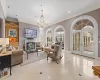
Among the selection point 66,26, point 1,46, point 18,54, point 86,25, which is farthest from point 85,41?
point 1,46

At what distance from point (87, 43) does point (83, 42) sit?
328 millimetres

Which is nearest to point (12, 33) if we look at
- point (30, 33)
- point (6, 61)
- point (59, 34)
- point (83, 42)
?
point (30, 33)

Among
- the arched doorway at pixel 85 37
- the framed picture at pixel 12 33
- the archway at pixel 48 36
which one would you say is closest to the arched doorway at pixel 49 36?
the archway at pixel 48 36

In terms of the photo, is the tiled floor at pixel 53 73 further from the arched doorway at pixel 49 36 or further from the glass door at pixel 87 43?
the arched doorway at pixel 49 36

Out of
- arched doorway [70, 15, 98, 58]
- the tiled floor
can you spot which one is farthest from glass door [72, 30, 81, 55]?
the tiled floor

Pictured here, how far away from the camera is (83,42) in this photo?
6.35 m

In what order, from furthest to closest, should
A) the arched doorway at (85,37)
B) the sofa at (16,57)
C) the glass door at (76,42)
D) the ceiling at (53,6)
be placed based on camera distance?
the glass door at (76,42) → the arched doorway at (85,37) → the ceiling at (53,6) → the sofa at (16,57)

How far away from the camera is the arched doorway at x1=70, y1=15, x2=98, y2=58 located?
5453 millimetres

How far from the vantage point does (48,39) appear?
1056 centimetres

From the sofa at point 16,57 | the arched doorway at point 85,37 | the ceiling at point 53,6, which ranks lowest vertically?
the sofa at point 16,57

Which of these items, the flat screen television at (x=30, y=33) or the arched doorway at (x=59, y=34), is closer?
the arched doorway at (x=59, y=34)

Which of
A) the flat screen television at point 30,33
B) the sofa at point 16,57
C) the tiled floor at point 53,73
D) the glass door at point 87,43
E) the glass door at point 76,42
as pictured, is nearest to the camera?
the tiled floor at point 53,73

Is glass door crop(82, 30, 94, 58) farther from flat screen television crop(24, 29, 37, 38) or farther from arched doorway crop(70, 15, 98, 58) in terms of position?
flat screen television crop(24, 29, 37, 38)

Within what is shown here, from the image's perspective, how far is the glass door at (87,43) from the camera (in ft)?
18.9
